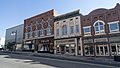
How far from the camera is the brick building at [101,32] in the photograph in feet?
93.8

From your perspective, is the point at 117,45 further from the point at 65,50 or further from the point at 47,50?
the point at 47,50

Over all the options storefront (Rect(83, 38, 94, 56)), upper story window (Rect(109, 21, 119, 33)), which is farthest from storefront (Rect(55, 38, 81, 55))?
upper story window (Rect(109, 21, 119, 33))

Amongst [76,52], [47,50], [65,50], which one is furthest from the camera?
[47,50]

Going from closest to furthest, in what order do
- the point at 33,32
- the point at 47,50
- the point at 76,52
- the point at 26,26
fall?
the point at 76,52
the point at 47,50
the point at 33,32
the point at 26,26

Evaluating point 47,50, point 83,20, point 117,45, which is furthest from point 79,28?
point 47,50

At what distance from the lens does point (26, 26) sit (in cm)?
5103

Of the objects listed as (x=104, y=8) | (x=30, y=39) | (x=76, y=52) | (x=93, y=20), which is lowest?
(x=76, y=52)

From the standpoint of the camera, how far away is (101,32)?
30703 millimetres

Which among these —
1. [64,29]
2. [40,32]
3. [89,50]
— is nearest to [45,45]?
[40,32]

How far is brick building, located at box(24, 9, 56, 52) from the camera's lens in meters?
41.6

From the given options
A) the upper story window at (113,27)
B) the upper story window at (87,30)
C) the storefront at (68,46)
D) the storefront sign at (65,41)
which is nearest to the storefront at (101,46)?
the upper story window at (113,27)

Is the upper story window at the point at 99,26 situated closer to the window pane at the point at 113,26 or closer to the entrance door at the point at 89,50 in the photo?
the window pane at the point at 113,26

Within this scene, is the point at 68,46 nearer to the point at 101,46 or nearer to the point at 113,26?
the point at 101,46

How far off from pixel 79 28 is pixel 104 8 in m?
8.10
